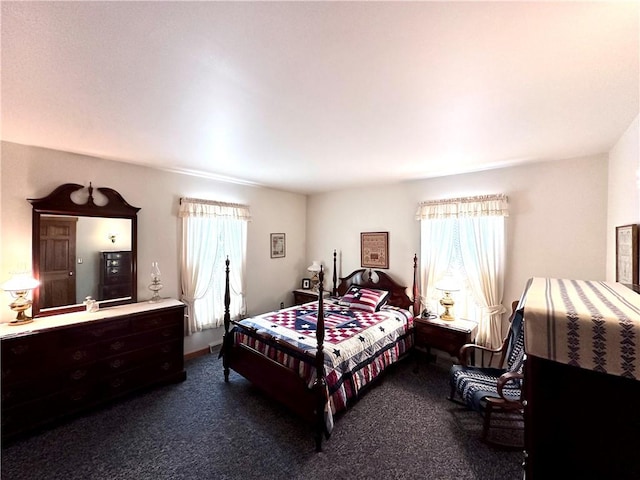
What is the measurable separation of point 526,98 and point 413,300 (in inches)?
108

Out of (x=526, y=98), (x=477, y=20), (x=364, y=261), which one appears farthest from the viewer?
(x=364, y=261)

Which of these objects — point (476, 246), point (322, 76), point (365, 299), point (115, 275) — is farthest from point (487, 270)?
point (115, 275)

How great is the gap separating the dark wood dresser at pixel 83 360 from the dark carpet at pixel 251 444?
0.53ft

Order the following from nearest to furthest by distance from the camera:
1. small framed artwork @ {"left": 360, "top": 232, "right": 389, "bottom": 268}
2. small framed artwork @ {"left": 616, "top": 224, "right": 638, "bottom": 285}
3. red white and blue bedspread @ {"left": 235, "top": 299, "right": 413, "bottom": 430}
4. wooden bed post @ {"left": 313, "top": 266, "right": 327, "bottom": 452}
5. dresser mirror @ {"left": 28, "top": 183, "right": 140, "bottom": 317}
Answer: small framed artwork @ {"left": 616, "top": 224, "right": 638, "bottom": 285}
wooden bed post @ {"left": 313, "top": 266, "right": 327, "bottom": 452}
red white and blue bedspread @ {"left": 235, "top": 299, "right": 413, "bottom": 430}
dresser mirror @ {"left": 28, "top": 183, "right": 140, "bottom": 317}
small framed artwork @ {"left": 360, "top": 232, "right": 389, "bottom": 268}

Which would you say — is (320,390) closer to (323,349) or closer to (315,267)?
(323,349)

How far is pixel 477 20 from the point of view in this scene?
105 centimetres

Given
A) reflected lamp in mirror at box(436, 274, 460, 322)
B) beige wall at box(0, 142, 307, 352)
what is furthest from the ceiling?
reflected lamp in mirror at box(436, 274, 460, 322)

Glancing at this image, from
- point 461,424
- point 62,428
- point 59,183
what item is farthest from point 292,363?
point 59,183

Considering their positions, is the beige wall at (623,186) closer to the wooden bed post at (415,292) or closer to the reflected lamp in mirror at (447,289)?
the reflected lamp in mirror at (447,289)

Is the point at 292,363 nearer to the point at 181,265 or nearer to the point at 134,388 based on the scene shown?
the point at 134,388

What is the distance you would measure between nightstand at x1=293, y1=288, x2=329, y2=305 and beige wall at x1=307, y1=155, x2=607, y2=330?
1.42 metres

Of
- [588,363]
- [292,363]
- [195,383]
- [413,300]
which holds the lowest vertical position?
[195,383]

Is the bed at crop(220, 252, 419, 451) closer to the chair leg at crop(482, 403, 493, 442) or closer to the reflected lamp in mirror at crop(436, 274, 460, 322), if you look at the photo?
the reflected lamp in mirror at crop(436, 274, 460, 322)

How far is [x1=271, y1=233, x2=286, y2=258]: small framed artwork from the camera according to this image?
469 centimetres
